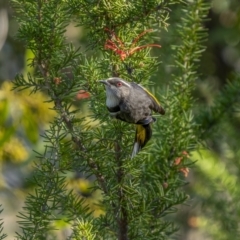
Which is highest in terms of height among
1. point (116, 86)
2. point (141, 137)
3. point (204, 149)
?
point (116, 86)

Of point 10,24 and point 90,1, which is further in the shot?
point 10,24

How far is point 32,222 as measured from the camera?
53.5 inches

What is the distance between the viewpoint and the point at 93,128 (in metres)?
1.45

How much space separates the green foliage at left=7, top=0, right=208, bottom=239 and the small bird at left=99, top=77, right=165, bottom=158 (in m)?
0.02

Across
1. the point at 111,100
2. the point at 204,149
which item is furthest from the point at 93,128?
the point at 204,149

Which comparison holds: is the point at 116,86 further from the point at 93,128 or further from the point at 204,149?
the point at 204,149

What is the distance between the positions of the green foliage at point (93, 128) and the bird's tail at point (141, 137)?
0.6 inches

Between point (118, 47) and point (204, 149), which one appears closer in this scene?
point (118, 47)

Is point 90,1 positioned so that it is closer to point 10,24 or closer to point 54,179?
point 54,179

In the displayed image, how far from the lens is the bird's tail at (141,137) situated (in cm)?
141

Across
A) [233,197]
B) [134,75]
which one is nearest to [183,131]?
[134,75]

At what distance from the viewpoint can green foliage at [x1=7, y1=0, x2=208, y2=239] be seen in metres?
1.37

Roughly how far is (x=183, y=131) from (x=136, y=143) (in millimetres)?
221

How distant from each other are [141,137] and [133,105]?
0.07 metres
